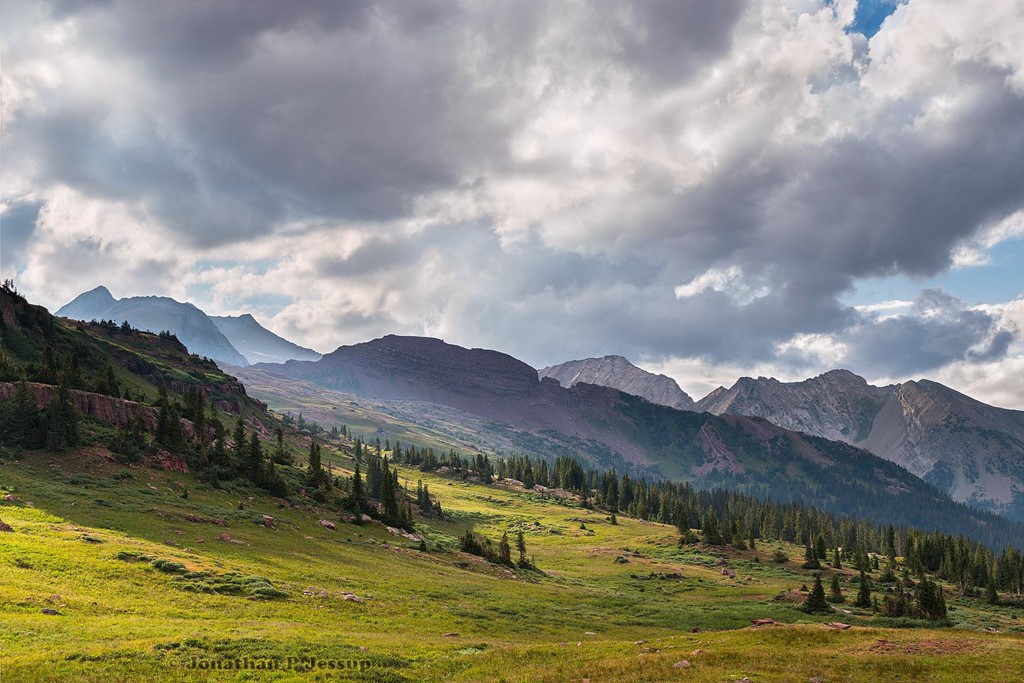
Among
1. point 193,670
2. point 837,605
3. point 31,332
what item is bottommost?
point 837,605

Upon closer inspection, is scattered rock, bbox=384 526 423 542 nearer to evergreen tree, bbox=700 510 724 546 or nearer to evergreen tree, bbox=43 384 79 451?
evergreen tree, bbox=43 384 79 451

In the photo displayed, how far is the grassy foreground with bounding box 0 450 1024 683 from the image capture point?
32.6 m

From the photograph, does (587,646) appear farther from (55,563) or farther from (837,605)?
(837,605)

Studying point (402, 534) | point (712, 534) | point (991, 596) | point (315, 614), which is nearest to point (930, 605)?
point (991, 596)

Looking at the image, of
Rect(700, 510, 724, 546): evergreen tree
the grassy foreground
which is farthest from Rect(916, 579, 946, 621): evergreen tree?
Rect(700, 510, 724, 546): evergreen tree

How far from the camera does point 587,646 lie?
1836 inches

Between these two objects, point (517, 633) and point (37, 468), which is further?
point (37, 468)

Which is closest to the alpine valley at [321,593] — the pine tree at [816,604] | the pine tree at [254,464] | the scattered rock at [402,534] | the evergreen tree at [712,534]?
the pine tree at [254,464]

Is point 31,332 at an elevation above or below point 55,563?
above

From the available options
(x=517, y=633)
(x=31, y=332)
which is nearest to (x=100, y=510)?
(x=517, y=633)

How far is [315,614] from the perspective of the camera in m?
46.8

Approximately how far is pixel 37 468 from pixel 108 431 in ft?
76.4

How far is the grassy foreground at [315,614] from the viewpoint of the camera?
A: 3259 cm

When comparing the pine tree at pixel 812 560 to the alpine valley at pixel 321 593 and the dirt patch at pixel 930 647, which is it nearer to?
the alpine valley at pixel 321 593
